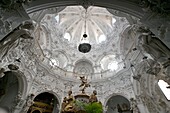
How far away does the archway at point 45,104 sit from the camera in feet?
52.8

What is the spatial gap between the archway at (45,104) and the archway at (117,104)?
5.29m

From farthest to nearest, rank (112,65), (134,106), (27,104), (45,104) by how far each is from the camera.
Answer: (112,65) < (45,104) < (134,106) < (27,104)

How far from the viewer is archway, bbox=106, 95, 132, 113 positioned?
55.8 feet

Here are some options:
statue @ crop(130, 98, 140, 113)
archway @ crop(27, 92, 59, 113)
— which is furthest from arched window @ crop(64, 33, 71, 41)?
statue @ crop(130, 98, 140, 113)

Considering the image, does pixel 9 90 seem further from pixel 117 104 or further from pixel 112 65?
pixel 112 65

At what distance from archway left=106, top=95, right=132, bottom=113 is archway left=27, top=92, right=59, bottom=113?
529 cm

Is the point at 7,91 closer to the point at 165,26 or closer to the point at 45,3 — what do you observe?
the point at 45,3

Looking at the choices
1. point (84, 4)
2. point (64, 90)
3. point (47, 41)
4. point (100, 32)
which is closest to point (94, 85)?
point (64, 90)

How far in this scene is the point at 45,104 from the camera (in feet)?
55.3

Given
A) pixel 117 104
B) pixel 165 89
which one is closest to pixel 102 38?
pixel 117 104

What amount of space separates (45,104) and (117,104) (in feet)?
23.7

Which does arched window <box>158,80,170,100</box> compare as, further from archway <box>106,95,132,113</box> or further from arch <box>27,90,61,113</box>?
arch <box>27,90,61,113</box>

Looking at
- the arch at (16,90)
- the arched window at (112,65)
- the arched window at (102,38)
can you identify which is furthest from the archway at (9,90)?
the arched window at (102,38)

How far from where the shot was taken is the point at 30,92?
14.9 m
